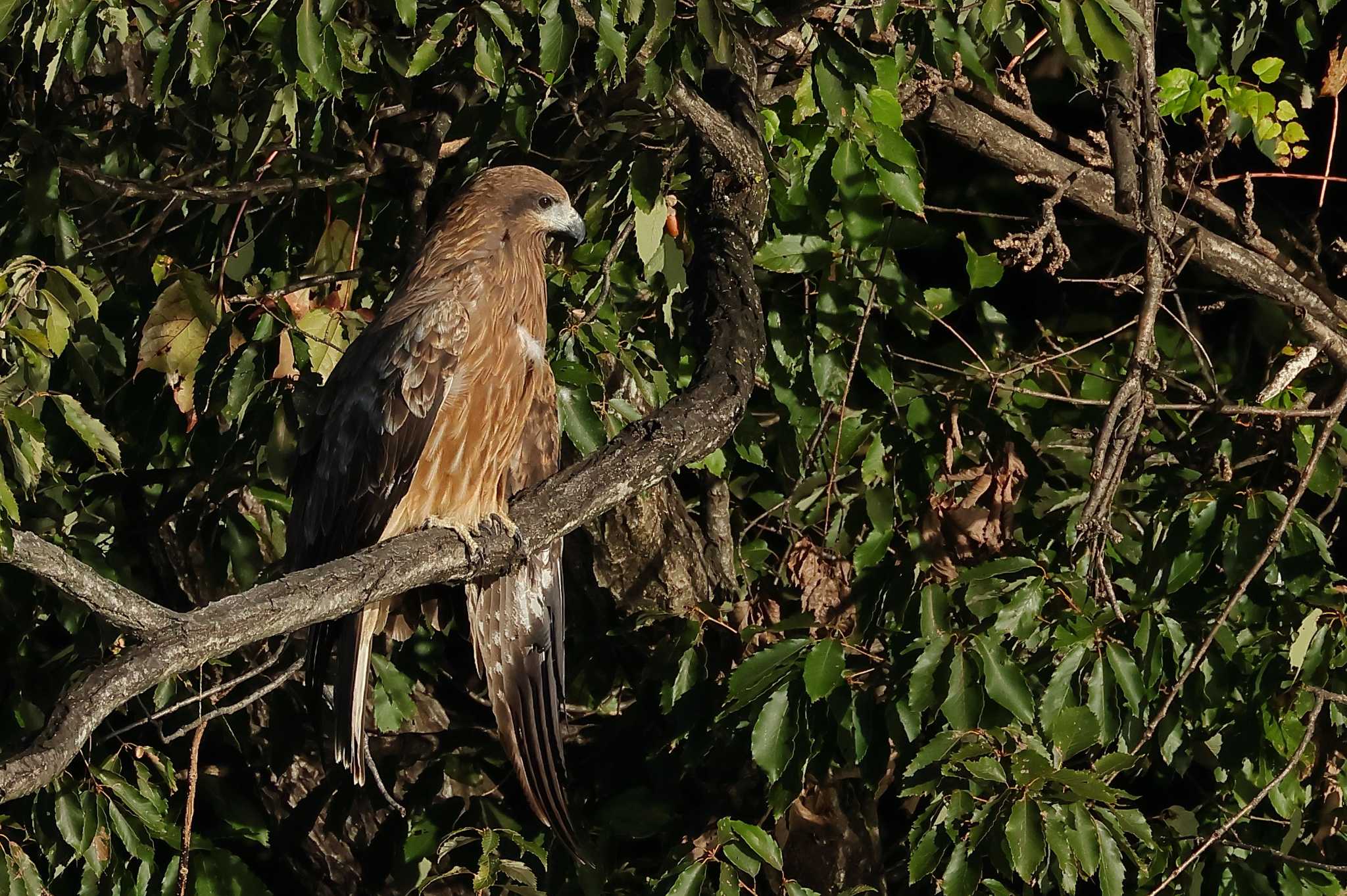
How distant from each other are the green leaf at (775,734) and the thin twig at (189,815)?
1.22 metres

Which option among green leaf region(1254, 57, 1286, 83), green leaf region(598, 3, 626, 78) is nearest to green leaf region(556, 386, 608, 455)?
green leaf region(598, 3, 626, 78)

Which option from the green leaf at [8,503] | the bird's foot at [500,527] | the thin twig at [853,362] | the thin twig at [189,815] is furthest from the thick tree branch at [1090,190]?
the green leaf at [8,503]

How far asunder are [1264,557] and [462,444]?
1.91m

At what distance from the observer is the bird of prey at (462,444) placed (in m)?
3.75

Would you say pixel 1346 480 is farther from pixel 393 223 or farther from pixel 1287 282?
pixel 393 223

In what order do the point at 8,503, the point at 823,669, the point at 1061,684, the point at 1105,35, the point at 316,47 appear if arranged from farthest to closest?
the point at 823,669 < the point at 1061,684 < the point at 1105,35 < the point at 316,47 < the point at 8,503

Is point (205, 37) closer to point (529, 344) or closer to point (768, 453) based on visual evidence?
point (529, 344)

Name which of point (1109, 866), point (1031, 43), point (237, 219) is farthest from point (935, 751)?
point (237, 219)

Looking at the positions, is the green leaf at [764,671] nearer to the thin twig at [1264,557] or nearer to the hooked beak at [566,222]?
the thin twig at [1264,557]

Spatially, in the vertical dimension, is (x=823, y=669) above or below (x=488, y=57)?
below

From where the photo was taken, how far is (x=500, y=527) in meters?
3.49

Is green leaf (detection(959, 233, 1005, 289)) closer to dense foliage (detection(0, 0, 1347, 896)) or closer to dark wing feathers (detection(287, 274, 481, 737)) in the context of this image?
dense foliage (detection(0, 0, 1347, 896))

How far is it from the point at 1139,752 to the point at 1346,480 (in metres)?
1.07

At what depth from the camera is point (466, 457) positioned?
152 inches
